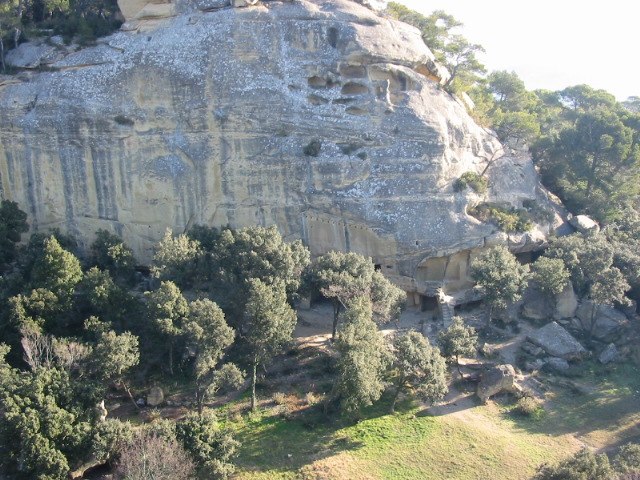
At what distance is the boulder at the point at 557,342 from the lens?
29.0 m

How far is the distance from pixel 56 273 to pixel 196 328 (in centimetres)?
737

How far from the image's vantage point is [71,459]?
66.4 ft

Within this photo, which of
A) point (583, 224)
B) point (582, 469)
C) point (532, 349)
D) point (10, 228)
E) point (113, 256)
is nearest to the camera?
point (582, 469)

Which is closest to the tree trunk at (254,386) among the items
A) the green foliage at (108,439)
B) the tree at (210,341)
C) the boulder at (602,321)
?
the tree at (210,341)

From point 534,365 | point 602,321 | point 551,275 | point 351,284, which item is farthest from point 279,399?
point 602,321

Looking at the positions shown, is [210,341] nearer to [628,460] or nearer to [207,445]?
[207,445]

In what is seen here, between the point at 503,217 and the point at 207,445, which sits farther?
the point at 503,217

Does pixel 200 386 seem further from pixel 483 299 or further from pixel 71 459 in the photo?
pixel 483 299

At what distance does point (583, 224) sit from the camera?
34.4 meters

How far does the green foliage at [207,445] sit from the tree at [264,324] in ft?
12.6

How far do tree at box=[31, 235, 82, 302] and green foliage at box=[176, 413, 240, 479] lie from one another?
28.4 feet

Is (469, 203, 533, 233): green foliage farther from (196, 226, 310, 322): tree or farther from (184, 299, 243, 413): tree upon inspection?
(184, 299, 243, 413): tree

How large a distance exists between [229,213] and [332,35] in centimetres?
1051

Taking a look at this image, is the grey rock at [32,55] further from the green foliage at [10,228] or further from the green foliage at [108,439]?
the green foliage at [108,439]
